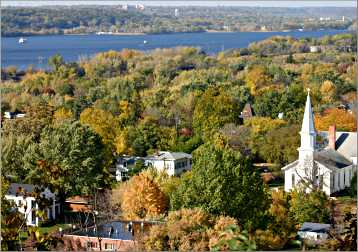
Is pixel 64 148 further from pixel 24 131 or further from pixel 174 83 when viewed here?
pixel 174 83

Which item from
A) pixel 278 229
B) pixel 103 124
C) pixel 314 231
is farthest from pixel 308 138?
pixel 314 231

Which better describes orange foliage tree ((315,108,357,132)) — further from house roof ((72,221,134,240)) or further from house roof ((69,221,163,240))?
house roof ((72,221,134,240))

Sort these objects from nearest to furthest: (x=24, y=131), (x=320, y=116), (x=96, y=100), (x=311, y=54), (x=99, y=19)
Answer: (x=24, y=131) → (x=320, y=116) → (x=96, y=100) → (x=311, y=54) → (x=99, y=19)

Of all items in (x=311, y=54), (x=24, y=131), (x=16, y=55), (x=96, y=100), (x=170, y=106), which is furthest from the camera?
(x=16, y=55)

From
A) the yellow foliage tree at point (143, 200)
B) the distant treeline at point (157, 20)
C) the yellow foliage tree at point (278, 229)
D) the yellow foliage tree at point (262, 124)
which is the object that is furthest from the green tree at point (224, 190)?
the distant treeline at point (157, 20)

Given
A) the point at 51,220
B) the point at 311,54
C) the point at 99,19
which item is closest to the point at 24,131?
the point at 51,220

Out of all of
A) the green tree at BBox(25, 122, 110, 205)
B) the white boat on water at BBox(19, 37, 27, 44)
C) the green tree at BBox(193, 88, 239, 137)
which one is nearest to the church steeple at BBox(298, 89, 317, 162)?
the green tree at BBox(25, 122, 110, 205)

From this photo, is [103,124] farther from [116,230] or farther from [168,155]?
[116,230]
